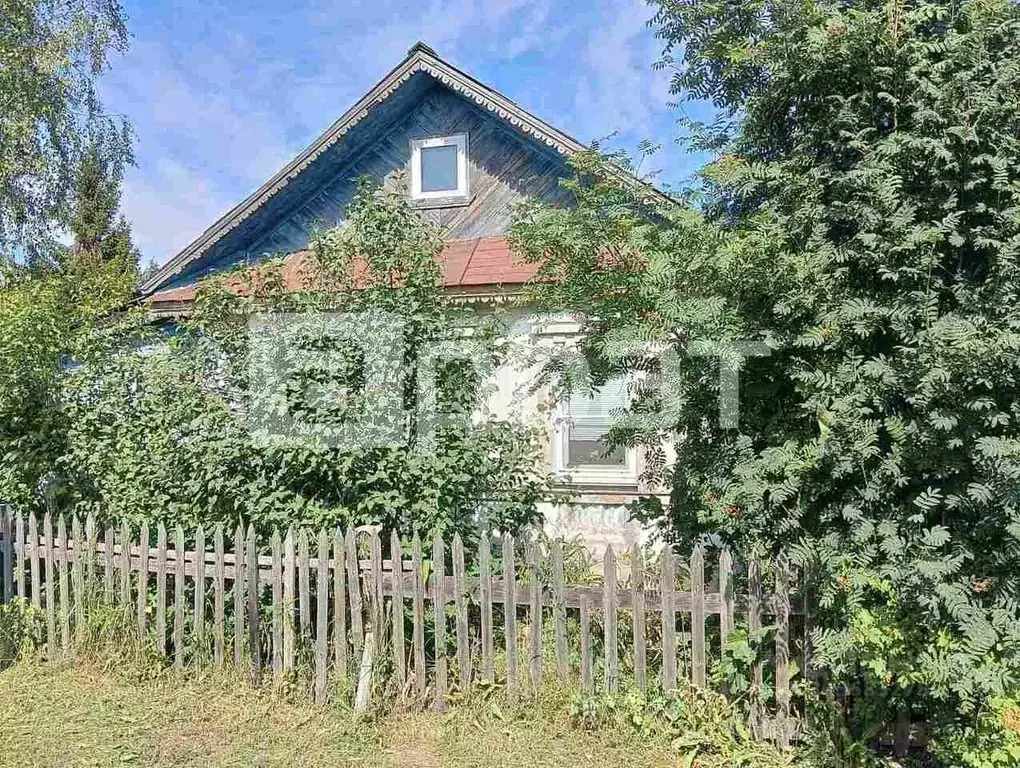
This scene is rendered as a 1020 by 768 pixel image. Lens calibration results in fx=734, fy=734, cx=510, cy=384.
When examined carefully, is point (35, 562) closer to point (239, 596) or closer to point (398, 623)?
point (239, 596)

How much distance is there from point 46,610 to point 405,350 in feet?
10.7

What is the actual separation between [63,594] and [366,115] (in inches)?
259

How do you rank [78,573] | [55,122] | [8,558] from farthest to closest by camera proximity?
[55,122], [8,558], [78,573]

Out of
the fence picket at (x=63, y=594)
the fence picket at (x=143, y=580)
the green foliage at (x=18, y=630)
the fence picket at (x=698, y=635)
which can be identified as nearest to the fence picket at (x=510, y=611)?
the fence picket at (x=698, y=635)

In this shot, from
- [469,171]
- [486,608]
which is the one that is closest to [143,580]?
[486,608]

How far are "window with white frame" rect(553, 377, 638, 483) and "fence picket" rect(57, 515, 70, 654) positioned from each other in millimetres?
4624

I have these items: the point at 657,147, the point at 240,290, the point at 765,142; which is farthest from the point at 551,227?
the point at 240,290

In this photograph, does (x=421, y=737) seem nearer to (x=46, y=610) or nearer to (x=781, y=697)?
(x=781, y=697)

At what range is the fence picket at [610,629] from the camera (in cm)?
406

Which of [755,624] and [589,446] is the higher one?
[589,446]

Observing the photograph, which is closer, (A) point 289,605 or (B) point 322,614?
(B) point 322,614

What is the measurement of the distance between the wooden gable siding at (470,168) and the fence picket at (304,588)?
5.05 m

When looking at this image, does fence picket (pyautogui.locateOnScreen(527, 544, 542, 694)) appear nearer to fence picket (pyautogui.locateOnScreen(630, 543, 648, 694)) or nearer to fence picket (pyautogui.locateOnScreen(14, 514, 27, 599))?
fence picket (pyautogui.locateOnScreen(630, 543, 648, 694))

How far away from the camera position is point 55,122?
15.3 meters
